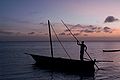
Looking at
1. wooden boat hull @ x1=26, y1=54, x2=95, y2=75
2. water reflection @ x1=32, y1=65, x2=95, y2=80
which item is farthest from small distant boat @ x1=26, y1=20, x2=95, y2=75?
water reflection @ x1=32, y1=65, x2=95, y2=80

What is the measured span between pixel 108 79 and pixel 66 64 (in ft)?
22.7

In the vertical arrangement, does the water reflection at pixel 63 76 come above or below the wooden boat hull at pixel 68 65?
below

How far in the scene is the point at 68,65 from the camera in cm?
2866

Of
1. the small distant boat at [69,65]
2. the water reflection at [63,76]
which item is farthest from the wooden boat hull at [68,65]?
the water reflection at [63,76]

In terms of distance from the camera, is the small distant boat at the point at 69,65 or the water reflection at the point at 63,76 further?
the small distant boat at the point at 69,65

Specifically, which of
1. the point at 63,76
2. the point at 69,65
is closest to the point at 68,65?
the point at 69,65

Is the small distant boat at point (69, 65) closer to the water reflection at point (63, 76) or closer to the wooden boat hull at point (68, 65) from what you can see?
the wooden boat hull at point (68, 65)

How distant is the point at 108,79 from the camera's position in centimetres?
2395

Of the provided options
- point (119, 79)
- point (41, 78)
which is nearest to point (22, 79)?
point (41, 78)

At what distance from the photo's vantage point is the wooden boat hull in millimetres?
27062

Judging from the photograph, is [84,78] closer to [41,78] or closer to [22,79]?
[41,78]

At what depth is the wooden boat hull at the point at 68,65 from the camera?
88.8ft

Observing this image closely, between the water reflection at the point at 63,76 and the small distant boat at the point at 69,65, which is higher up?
the small distant boat at the point at 69,65

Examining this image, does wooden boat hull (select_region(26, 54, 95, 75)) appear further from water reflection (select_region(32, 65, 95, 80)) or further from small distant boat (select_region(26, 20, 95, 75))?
water reflection (select_region(32, 65, 95, 80))
